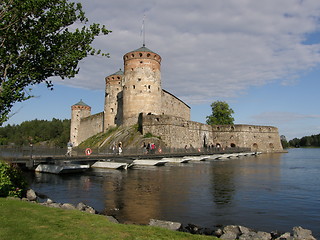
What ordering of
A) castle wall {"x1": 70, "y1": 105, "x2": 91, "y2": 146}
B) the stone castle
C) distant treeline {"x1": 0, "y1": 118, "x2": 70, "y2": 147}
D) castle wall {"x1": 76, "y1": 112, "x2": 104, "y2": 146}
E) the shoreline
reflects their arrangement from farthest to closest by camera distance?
distant treeline {"x1": 0, "y1": 118, "x2": 70, "y2": 147}
castle wall {"x1": 70, "y1": 105, "x2": 91, "y2": 146}
castle wall {"x1": 76, "y1": 112, "x2": 104, "y2": 146}
the stone castle
the shoreline

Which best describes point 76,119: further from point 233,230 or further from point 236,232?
point 236,232

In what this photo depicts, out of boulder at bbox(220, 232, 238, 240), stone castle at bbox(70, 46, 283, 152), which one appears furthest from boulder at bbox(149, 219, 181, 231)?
stone castle at bbox(70, 46, 283, 152)

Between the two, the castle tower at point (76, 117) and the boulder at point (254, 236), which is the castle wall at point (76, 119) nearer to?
the castle tower at point (76, 117)

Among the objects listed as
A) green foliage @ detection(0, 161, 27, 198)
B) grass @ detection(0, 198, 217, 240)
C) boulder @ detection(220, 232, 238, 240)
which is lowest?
boulder @ detection(220, 232, 238, 240)

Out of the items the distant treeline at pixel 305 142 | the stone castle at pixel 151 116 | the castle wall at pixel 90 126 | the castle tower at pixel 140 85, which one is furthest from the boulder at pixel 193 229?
the distant treeline at pixel 305 142

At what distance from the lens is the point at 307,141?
13062 cm

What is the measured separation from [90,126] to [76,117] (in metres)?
6.29

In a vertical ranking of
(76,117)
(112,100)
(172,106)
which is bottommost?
(76,117)

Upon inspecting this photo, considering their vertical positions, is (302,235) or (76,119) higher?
(76,119)

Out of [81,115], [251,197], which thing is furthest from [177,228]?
[81,115]

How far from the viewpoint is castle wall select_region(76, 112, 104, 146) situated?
5184 cm

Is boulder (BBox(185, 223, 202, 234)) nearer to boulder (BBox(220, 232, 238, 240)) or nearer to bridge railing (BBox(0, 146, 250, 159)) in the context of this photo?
boulder (BBox(220, 232, 238, 240))

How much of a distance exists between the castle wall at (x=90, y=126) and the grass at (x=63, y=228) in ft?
150

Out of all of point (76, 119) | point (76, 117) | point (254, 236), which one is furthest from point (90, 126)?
point (254, 236)
